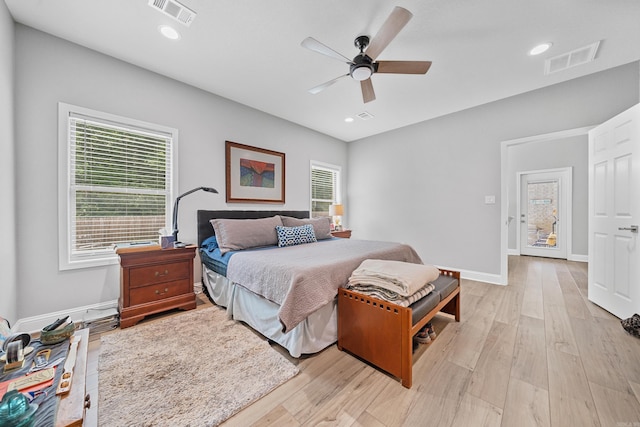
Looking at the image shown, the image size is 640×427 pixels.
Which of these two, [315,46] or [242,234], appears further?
[242,234]

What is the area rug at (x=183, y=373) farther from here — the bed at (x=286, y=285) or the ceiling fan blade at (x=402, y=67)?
the ceiling fan blade at (x=402, y=67)

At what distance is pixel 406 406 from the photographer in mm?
1354

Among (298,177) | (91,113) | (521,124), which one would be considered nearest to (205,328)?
(91,113)

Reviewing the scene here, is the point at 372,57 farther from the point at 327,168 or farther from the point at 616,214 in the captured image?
the point at 327,168

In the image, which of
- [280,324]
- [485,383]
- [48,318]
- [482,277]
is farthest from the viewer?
[482,277]

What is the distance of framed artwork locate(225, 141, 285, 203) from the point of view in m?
3.52

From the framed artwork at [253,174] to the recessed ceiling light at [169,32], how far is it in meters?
1.38

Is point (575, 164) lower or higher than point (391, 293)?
higher

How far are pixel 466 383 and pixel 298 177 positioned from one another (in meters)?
3.69

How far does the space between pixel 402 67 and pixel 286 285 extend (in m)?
2.15

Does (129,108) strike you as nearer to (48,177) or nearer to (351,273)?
(48,177)

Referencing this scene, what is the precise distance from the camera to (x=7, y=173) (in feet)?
6.26

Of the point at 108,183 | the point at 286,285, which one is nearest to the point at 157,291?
the point at 108,183

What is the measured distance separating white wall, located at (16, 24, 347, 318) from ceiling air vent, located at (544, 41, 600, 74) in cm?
398
